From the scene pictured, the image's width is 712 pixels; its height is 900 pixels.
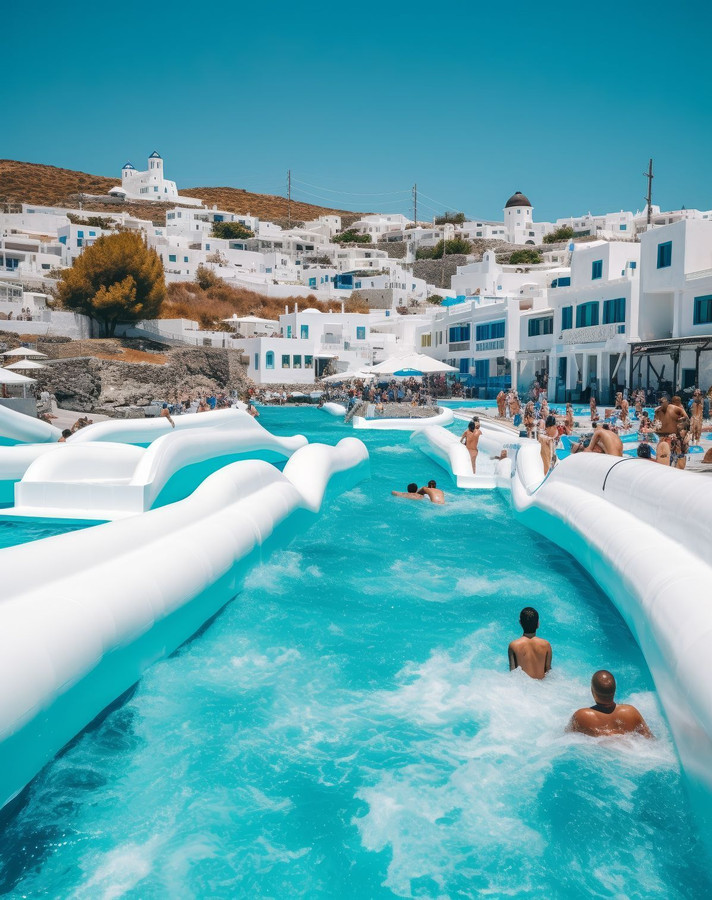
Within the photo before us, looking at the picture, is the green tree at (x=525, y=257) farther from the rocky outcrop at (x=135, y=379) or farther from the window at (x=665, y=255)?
the window at (x=665, y=255)

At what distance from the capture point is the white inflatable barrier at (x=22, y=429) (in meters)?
14.6

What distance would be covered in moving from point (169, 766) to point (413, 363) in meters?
26.5

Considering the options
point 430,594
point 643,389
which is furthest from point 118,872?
point 643,389

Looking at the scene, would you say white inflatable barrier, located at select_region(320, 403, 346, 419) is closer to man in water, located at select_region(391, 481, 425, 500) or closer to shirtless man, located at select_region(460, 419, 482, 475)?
shirtless man, located at select_region(460, 419, 482, 475)

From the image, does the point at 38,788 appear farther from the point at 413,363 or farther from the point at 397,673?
the point at 413,363

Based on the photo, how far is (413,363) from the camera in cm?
3008

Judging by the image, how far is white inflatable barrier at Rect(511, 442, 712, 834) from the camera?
3.91m

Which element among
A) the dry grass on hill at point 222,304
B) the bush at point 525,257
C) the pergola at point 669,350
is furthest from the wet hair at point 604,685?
the bush at point 525,257

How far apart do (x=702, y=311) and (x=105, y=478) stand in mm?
20590

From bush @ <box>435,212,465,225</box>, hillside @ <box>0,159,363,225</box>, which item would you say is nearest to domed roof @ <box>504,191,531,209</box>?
bush @ <box>435,212,465,225</box>

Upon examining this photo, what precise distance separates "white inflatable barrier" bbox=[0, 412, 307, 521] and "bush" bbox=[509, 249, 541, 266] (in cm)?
6506

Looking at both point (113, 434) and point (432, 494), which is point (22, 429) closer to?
point (113, 434)

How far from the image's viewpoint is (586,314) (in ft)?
95.9

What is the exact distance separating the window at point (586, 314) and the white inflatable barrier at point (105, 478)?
21518 millimetres
